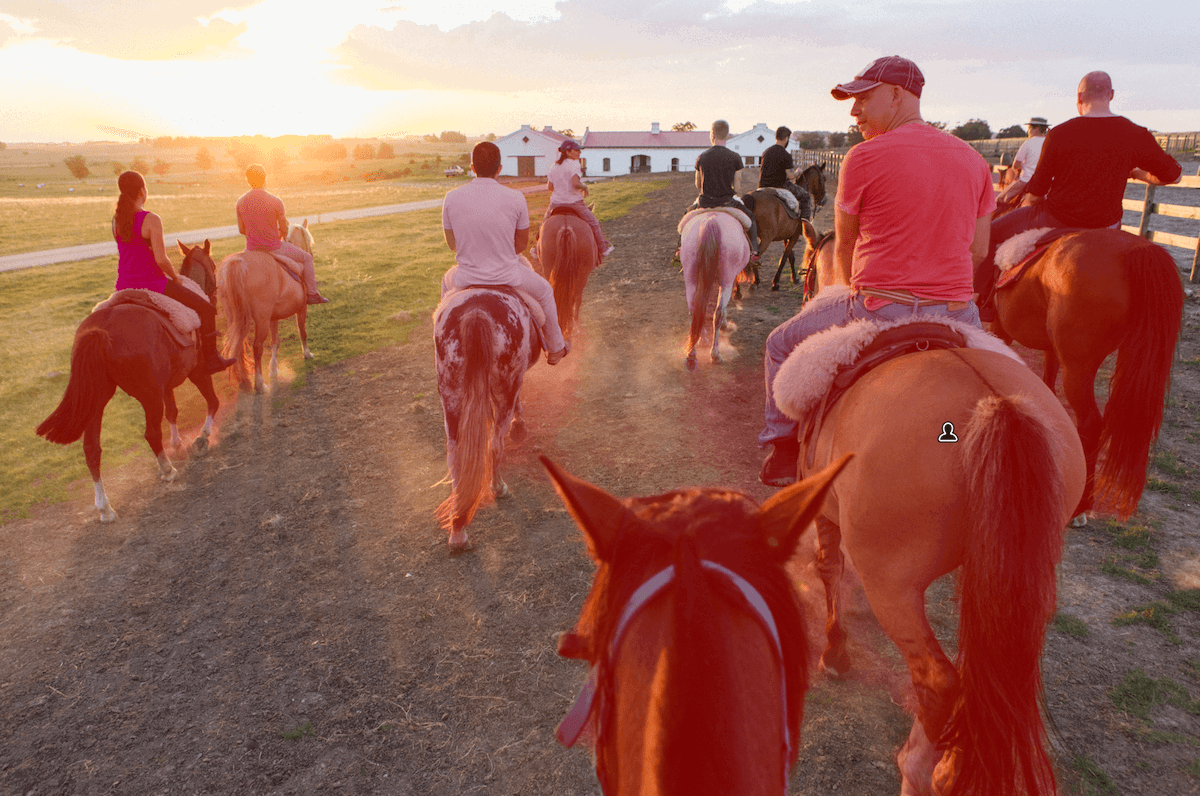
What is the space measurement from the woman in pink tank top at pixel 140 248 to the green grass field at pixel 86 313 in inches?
90.3

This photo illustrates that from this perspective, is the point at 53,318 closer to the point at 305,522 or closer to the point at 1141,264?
Answer: the point at 305,522

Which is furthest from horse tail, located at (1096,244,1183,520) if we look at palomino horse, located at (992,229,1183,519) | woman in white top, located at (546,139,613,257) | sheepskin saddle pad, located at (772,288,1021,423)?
woman in white top, located at (546,139,613,257)

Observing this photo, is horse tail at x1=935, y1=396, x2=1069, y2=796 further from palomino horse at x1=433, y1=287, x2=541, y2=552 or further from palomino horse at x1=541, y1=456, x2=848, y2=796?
palomino horse at x1=433, y1=287, x2=541, y2=552

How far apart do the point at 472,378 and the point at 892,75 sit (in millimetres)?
3443

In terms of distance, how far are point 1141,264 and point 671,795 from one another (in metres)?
5.36

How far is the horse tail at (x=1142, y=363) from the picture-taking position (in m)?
4.27

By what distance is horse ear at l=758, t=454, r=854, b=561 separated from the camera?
3.97ft

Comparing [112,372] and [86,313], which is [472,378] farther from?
[86,313]

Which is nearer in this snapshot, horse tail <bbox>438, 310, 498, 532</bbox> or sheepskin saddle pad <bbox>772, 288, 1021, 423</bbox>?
sheepskin saddle pad <bbox>772, 288, 1021, 423</bbox>

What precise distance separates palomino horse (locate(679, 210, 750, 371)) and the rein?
782cm

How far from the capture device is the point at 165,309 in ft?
20.5

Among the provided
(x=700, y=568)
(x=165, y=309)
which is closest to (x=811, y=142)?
(x=165, y=309)

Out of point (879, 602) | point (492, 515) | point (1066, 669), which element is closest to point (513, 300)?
point (492, 515)

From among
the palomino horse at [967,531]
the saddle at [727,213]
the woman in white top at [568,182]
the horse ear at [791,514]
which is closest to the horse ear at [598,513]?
the horse ear at [791,514]
